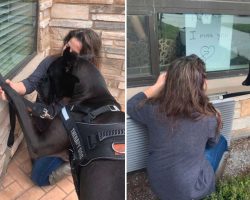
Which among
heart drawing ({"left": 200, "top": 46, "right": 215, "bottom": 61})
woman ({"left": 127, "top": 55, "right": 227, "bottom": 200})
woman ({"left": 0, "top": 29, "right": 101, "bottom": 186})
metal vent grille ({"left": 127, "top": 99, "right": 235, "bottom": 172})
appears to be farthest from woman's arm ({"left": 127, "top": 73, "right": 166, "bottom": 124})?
heart drawing ({"left": 200, "top": 46, "right": 215, "bottom": 61})

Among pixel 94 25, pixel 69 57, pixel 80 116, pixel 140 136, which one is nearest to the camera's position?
pixel 80 116

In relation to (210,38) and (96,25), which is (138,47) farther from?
(96,25)

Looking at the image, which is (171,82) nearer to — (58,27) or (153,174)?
(153,174)

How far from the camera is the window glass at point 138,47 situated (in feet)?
5.11

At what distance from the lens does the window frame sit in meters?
1.53

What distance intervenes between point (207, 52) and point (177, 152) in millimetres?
619

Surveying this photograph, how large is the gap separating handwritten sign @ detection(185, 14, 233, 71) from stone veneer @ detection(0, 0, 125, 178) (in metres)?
0.45

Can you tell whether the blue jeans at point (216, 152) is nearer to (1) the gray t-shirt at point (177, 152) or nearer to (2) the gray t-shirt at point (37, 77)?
(1) the gray t-shirt at point (177, 152)

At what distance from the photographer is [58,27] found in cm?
201

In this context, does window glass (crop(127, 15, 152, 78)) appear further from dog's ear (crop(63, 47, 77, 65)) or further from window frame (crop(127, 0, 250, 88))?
dog's ear (crop(63, 47, 77, 65))

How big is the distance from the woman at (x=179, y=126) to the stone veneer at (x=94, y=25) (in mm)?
411

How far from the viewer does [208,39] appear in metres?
1.84

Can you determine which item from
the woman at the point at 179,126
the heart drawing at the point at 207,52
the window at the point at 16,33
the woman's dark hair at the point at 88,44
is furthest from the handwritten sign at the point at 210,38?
the window at the point at 16,33

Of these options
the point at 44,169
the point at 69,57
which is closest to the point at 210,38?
the point at 69,57
